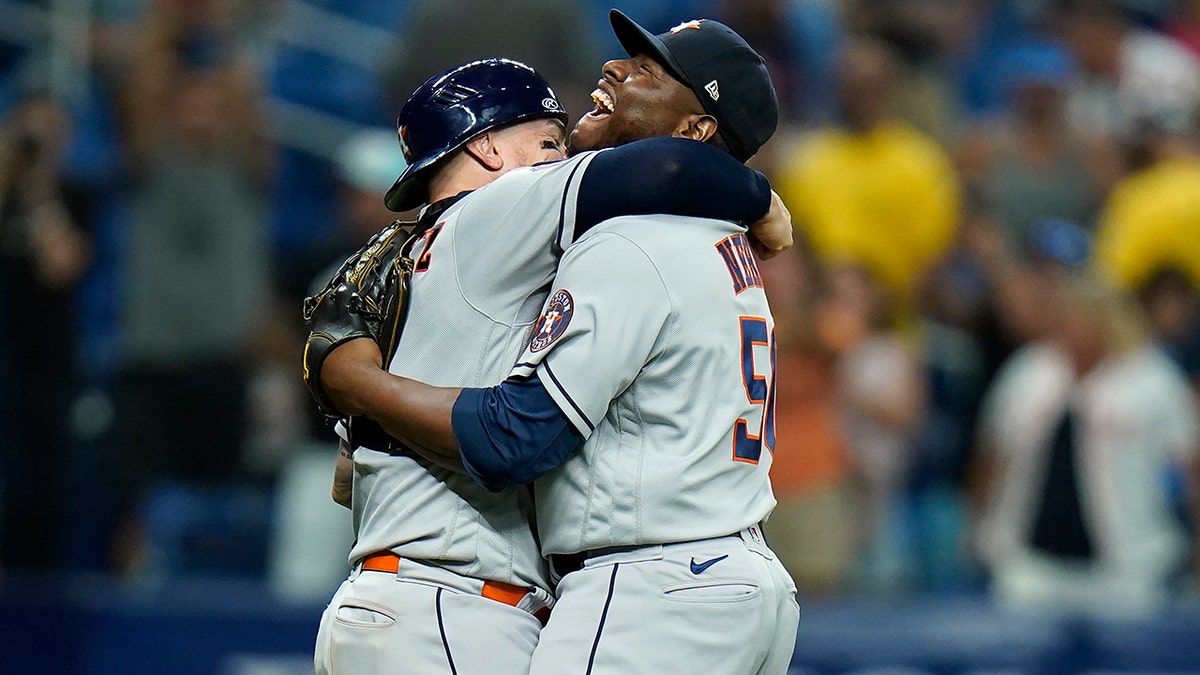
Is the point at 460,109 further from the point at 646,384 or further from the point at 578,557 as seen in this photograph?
the point at 578,557

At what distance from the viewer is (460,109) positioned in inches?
131

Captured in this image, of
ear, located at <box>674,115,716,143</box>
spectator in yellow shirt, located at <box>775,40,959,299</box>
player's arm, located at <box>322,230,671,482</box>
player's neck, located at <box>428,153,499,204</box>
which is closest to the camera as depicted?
player's arm, located at <box>322,230,671,482</box>

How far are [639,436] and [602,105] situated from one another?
2.29 ft

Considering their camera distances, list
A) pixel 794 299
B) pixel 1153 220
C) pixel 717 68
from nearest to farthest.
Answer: pixel 717 68
pixel 794 299
pixel 1153 220

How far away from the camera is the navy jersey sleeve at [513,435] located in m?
3.01

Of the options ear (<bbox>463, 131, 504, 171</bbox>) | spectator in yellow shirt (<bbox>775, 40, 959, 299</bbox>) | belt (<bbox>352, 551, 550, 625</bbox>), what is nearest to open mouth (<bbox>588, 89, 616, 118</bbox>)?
ear (<bbox>463, 131, 504, 171</bbox>)

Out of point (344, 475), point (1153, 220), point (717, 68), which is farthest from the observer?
point (1153, 220)

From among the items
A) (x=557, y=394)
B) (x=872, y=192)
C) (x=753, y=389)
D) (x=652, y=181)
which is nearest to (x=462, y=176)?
(x=652, y=181)

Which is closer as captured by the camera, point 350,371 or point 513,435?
point 513,435

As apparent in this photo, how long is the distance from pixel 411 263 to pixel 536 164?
0.32m

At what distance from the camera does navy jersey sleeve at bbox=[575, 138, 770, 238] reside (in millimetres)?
3084

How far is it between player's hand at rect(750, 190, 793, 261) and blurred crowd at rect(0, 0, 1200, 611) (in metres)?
3.31

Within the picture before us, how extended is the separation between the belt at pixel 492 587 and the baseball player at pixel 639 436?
89mm

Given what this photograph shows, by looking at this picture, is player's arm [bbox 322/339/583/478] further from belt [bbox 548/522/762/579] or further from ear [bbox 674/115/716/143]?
ear [bbox 674/115/716/143]
